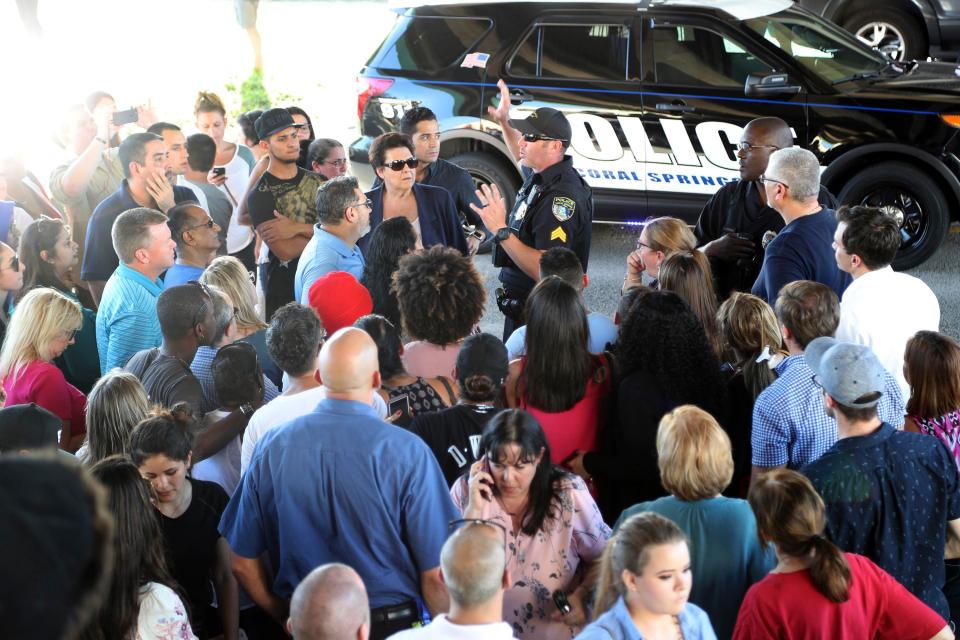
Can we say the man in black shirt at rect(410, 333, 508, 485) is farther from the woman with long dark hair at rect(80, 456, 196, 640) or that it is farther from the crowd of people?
the woman with long dark hair at rect(80, 456, 196, 640)

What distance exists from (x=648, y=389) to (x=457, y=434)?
0.81 meters

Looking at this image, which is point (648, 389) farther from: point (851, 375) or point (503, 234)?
point (503, 234)

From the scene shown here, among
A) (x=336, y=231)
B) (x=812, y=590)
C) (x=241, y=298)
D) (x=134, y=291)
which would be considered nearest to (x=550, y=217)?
(x=336, y=231)

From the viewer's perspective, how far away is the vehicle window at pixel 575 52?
9.70 m

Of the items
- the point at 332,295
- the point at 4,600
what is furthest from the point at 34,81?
the point at 4,600

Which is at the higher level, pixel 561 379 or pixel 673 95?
pixel 673 95

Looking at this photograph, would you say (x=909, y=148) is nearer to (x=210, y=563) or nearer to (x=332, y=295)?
(x=332, y=295)

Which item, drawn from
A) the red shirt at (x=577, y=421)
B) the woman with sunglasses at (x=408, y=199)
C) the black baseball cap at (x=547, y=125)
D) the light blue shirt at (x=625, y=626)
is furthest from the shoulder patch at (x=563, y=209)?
the light blue shirt at (x=625, y=626)

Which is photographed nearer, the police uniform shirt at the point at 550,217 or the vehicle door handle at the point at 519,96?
the police uniform shirt at the point at 550,217

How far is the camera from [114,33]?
21.5 m

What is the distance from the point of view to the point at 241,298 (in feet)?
18.3

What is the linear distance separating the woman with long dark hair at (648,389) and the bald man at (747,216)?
7.16ft

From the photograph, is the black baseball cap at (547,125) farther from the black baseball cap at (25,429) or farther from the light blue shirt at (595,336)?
the black baseball cap at (25,429)

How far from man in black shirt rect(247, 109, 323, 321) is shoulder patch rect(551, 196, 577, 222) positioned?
68.4 inches
